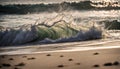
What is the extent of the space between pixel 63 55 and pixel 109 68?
0.43 meters

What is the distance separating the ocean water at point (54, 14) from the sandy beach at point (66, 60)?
14 centimetres

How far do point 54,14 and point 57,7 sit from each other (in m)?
0.08

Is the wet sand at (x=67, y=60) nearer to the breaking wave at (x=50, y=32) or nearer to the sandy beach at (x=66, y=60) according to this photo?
the sandy beach at (x=66, y=60)

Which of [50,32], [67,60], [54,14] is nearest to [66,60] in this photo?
[67,60]

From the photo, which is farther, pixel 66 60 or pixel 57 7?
pixel 57 7

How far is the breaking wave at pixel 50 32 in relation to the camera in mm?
2771

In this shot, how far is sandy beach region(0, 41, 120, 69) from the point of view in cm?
268

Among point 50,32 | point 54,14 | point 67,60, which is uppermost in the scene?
point 54,14

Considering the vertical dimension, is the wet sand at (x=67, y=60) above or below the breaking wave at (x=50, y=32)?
below

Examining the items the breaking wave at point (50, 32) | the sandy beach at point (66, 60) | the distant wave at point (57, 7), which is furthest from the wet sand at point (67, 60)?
the distant wave at point (57, 7)

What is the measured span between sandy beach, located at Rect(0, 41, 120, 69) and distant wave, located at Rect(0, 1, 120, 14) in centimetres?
41

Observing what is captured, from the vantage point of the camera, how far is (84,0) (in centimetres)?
288

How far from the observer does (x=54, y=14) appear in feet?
9.26

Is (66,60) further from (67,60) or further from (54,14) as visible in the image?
(54,14)
